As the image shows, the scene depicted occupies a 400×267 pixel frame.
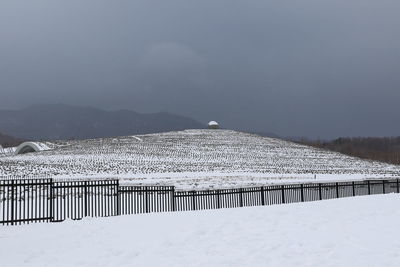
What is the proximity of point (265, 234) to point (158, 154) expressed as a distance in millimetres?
59764

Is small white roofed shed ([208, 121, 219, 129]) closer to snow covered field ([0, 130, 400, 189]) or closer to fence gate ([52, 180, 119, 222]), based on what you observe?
snow covered field ([0, 130, 400, 189])

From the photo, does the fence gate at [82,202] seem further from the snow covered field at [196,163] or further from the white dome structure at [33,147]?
the white dome structure at [33,147]

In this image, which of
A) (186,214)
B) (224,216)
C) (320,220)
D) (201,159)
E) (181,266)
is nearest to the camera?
(181,266)

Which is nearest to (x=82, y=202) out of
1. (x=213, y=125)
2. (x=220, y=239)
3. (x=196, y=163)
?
(x=220, y=239)

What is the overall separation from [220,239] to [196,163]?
5061cm

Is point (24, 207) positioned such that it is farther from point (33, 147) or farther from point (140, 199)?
point (33, 147)

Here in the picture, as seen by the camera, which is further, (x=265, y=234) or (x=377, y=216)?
(x=377, y=216)

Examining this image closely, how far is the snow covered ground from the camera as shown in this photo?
962 cm

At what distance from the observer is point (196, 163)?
6203 centimetres

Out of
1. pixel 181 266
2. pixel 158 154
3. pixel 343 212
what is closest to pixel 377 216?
pixel 343 212

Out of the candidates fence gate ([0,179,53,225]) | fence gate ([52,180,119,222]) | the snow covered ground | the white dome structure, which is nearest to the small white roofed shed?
the white dome structure

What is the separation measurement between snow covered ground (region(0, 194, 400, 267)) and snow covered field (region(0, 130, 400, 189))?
834 inches

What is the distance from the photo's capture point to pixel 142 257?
10.1 meters

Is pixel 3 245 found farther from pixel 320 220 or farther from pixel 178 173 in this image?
pixel 178 173
